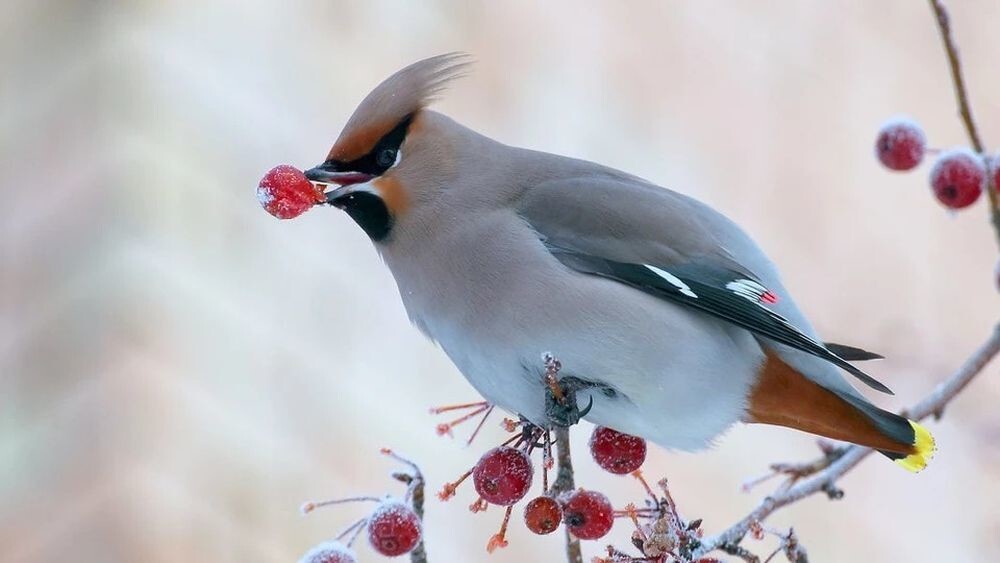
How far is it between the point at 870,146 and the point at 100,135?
237cm

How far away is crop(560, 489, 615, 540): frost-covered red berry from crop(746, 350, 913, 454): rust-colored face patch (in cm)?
43

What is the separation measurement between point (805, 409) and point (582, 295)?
14.6 inches

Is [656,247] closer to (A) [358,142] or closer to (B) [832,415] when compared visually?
(B) [832,415]

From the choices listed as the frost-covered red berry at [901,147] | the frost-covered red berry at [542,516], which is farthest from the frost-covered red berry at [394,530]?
the frost-covered red berry at [901,147]

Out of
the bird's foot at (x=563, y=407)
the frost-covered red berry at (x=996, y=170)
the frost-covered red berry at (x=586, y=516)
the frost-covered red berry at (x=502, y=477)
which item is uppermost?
the frost-covered red berry at (x=996, y=170)

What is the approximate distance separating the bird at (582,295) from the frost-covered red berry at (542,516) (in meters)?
0.21

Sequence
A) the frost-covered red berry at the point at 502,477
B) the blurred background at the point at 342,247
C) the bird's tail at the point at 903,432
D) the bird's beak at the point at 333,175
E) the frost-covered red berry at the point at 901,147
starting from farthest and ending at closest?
1. the blurred background at the point at 342,247
2. the frost-covered red berry at the point at 901,147
3. the bird's tail at the point at 903,432
4. the bird's beak at the point at 333,175
5. the frost-covered red berry at the point at 502,477

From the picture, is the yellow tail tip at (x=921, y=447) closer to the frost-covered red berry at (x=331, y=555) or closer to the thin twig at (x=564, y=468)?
the thin twig at (x=564, y=468)

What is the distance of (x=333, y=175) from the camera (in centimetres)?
170

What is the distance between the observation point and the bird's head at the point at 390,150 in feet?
5.72

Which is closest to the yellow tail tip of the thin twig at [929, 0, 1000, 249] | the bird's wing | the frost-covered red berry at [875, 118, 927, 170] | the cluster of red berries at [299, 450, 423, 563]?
the bird's wing

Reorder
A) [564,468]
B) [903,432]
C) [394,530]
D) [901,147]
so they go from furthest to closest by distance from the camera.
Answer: [901,147] < [903,432] < [564,468] < [394,530]

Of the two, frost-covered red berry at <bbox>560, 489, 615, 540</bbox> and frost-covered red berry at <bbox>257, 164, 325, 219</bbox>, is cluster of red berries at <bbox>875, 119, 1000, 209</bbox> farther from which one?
frost-covered red berry at <bbox>257, 164, 325, 219</bbox>

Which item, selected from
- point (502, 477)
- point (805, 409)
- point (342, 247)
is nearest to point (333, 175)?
point (502, 477)
